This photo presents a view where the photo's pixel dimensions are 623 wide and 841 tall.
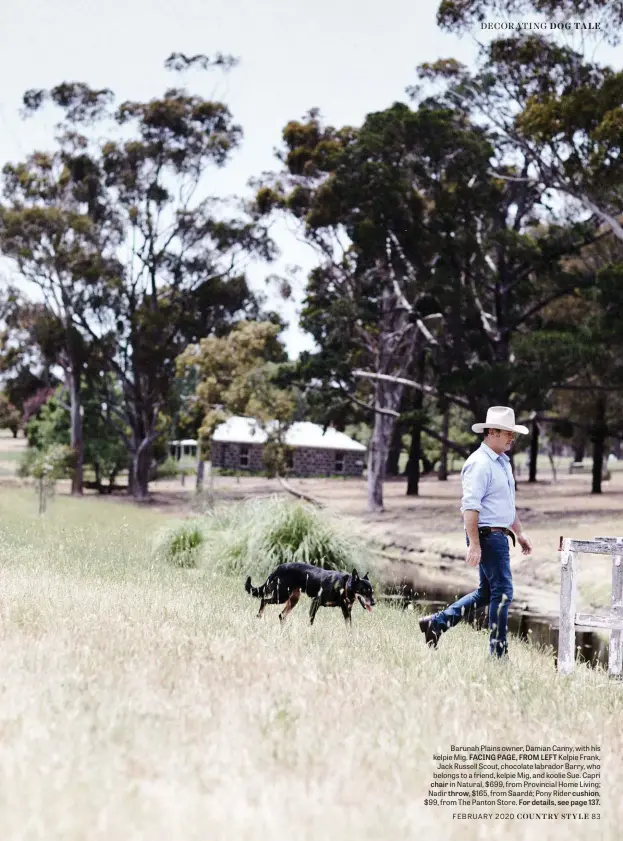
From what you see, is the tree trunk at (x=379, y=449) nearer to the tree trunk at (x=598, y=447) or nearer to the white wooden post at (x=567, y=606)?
the tree trunk at (x=598, y=447)

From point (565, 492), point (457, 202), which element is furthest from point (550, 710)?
point (565, 492)

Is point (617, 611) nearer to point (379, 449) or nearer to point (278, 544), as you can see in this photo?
point (278, 544)

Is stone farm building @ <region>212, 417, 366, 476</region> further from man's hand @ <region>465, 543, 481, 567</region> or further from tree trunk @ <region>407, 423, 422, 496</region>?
man's hand @ <region>465, 543, 481, 567</region>

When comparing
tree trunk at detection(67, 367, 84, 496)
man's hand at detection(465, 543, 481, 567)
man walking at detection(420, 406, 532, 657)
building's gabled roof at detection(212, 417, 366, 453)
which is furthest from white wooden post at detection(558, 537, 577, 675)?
building's gabled roof at detection(212, 417, 366, 453)

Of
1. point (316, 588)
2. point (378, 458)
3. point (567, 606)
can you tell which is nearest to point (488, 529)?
point (567, 606)

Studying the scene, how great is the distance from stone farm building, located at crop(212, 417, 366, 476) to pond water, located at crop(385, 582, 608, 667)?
42.2m

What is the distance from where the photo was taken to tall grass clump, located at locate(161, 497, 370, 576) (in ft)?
48.8

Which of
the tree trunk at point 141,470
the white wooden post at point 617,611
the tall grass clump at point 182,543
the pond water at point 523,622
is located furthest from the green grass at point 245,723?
the tree trunk at point 141,470

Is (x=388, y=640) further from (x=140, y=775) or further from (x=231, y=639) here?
(x=140, y=775)

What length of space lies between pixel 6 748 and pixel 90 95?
1638 inches

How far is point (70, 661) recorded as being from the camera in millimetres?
5715

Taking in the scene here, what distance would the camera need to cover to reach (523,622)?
16594mm

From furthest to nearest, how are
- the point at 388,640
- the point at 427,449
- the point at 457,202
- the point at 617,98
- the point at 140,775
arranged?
the point at 427,449 < the point at 457,202 < the point at 617,98 < the point at 388,640 < the point at 140,775

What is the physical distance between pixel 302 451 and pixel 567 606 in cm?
5398
